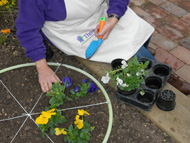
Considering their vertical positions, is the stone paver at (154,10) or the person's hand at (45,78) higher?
the person's hand at (45,78)

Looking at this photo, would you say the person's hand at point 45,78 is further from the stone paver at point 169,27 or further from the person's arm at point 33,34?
the stone paver at point 169,27

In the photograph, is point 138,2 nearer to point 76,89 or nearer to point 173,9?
point 173,9

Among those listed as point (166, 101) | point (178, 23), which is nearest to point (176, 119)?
point (166, 101)

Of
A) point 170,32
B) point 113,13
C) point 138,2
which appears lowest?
point 170,32

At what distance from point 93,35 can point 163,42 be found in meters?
0.91

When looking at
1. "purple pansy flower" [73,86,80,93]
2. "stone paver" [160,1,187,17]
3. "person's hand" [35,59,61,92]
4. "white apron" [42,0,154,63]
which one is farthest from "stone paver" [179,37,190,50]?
"person's hand" [35,59,61,92]

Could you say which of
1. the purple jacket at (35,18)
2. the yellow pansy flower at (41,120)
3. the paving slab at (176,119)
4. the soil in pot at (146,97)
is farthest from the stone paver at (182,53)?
the yellow pansy flower at (41,120)

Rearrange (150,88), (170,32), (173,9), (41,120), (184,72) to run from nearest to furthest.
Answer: (41,120)
(150,88)
(184,72)
(170,32)
(173,9)

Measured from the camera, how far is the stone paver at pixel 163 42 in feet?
7.46

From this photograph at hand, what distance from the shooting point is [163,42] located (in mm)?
2311

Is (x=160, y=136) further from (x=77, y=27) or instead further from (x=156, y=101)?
(x=77, y=27)

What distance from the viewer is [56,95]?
151 centimetres

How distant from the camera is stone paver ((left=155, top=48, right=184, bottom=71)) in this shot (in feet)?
6.96

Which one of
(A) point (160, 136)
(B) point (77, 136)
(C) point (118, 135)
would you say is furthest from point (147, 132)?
(B) point (77, 136)
